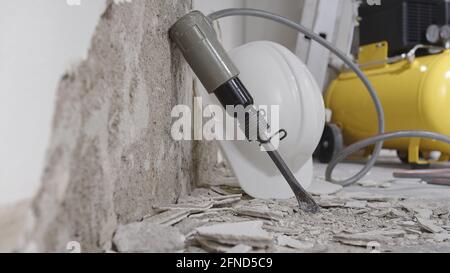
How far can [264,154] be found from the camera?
3.87 ft

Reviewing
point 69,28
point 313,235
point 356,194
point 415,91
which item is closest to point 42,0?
point 69,28

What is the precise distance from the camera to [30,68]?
2.06 feet

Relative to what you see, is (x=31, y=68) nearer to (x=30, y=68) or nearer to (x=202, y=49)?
(x=30, y=68)

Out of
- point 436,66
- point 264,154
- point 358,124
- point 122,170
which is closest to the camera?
point 122,170

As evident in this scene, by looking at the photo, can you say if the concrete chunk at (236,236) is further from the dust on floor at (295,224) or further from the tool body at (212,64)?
the tool body at (212,64)

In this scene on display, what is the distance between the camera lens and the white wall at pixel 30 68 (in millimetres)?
583

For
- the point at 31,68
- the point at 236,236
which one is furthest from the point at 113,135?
the point at 236,236

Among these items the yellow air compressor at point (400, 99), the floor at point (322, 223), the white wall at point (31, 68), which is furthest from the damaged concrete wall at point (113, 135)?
the yellow air compressor at point (400, 99)

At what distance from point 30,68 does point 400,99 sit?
1.92 m

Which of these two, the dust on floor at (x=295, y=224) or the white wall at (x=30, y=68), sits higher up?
the white wall at (x=30, y=68)

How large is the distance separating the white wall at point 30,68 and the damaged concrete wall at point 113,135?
2 cm

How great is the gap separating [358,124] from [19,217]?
2.09 meters

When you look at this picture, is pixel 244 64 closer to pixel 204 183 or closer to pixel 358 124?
pixel 204 183
